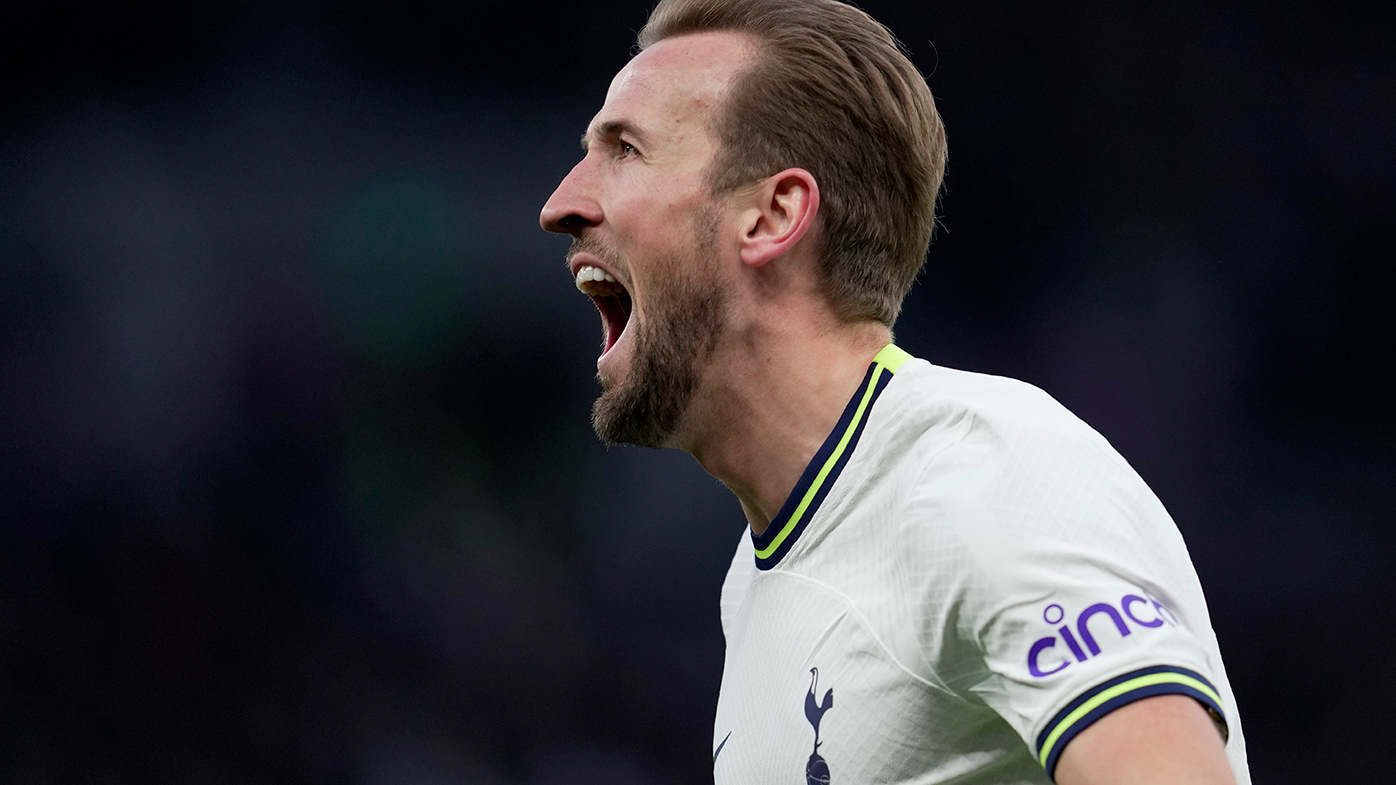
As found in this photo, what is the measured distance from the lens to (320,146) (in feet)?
16.8

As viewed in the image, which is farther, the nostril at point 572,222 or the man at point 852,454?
the nostril at point 572,222

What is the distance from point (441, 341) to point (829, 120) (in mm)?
3403

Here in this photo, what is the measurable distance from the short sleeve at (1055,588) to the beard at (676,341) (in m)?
0.52

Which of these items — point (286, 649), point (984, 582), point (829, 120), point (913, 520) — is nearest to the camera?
point (984, 582)

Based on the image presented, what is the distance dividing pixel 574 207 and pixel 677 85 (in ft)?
0.82

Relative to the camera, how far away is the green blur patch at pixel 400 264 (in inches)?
195

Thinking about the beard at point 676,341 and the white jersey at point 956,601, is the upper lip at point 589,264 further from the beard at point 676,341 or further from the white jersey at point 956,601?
the white jersey at point 956,601

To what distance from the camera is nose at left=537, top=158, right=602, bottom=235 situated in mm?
1829

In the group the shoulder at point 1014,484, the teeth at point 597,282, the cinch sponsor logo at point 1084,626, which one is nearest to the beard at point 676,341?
the teeth at point 597,282

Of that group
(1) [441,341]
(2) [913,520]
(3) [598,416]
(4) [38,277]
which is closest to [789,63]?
(3) [598,416]

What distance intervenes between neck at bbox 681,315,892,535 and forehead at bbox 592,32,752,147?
0.36 metres

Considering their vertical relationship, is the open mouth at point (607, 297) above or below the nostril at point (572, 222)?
below

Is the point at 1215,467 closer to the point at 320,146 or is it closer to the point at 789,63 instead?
the point at 789,63

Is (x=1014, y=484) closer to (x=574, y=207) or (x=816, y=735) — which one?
(x=816, y=735)
